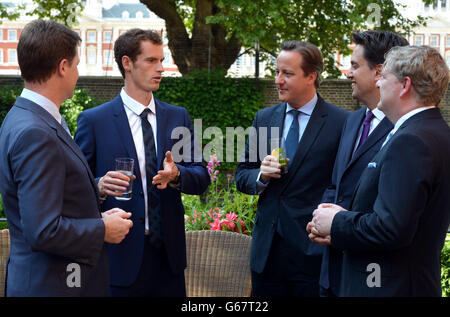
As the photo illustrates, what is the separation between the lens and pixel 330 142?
3.40 m

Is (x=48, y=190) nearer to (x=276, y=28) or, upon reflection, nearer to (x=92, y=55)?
(x=276, y=28)

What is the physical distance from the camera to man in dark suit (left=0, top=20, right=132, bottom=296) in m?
2.06

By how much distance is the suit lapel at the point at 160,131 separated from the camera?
3.20 m

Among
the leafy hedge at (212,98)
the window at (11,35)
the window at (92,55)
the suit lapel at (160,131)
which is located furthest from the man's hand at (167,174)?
the window at (11,35)

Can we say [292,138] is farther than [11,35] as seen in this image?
No

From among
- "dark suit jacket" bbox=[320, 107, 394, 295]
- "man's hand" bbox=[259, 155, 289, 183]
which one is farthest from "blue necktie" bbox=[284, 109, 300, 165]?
"dark suit jacket" bbox=[320, 107, 394, 295]

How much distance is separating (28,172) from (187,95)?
12.7m

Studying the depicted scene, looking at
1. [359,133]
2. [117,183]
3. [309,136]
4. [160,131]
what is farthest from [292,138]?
[117,183]

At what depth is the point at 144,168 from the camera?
3160mm

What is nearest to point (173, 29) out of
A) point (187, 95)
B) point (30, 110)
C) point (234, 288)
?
point (187, 95)

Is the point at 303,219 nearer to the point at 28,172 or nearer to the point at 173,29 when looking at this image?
the point at 28,172

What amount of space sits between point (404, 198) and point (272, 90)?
42.8 ft

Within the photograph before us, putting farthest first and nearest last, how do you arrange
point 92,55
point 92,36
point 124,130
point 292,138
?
point 92,55 < point 92,36 < point 292,138 < point 124,130

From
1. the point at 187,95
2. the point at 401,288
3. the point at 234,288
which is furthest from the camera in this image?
the point at 187,95
